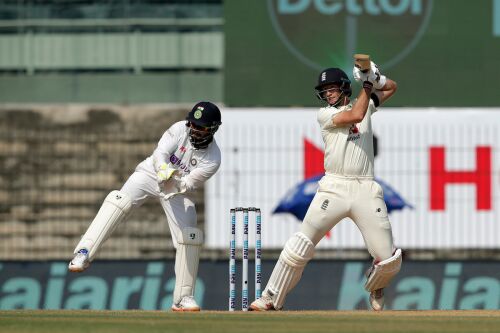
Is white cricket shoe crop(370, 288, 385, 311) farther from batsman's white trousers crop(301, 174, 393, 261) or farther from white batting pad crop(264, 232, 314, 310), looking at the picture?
white batting pad crop(264, 232, 314, 310)

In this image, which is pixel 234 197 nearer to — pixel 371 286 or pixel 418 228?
pixel 418 228

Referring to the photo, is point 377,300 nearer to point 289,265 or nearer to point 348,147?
point 289,265

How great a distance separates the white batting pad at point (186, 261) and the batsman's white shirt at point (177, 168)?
0.08 meters

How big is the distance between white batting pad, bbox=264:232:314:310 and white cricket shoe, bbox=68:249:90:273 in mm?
1328

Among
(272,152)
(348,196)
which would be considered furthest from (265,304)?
(272,152)

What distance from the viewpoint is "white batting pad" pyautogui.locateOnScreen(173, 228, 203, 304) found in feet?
42.1

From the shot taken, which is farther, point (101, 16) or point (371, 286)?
point (101, 16)

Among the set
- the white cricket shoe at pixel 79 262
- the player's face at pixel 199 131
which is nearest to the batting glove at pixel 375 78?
the player's face at pixel 199 131

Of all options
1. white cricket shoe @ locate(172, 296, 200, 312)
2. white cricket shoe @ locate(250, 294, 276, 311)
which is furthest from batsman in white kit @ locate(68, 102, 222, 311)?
white cricket shoe @ locate(250, 294, 276, 311)

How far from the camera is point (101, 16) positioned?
19641 mm

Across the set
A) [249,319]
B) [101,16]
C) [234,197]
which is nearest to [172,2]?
[101,16]

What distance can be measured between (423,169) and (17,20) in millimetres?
4924

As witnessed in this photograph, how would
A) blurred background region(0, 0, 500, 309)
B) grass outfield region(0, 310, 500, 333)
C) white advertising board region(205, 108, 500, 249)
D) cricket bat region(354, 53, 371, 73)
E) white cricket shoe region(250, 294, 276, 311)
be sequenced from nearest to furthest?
1. grass outfield region(0, 310, 500, 333)
2. cricket bat region(354, 53, 371, 73)
3. white cricket shoe region(250, 294, 276, 311)
4. blurred background region(0, 0, 500, 309)
5. white advertising board region(205, 108, 500, 249)

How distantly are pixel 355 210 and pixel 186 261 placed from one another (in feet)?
4.84
